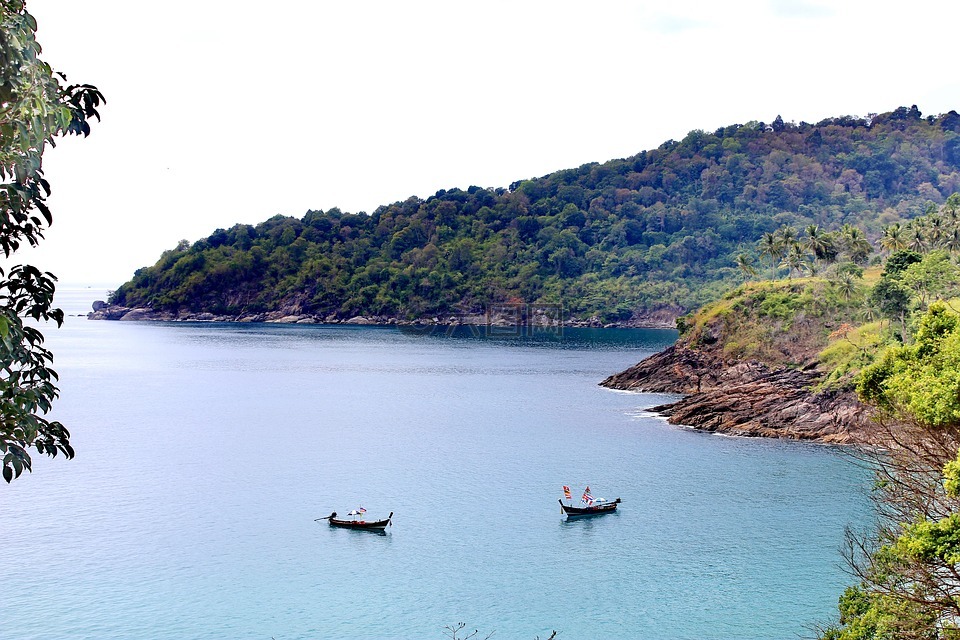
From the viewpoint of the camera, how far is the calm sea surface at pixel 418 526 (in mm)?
36750

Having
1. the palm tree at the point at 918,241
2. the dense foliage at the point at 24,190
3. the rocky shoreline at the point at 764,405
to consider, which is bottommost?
the rocky shoreline at the point at 764,405

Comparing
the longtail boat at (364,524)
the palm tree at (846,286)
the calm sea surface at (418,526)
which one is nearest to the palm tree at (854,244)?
the palm tree at (846,286)

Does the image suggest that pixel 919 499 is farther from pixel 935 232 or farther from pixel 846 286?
pixel 935 232

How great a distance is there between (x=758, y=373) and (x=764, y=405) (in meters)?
16.7

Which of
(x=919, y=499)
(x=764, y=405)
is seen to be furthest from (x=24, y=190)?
(x=764, y=405)

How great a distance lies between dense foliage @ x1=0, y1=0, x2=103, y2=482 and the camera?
34.4 ft

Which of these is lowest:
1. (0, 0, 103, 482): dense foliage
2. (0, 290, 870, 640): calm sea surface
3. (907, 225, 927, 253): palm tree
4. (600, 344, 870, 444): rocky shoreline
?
(0, 290, 870, 640): calm sea surface

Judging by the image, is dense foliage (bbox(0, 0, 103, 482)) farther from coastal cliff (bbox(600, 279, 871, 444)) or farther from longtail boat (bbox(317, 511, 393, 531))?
coastal cliff (bbox(600, 279, 871, 444))

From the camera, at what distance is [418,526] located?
4906 centimetres

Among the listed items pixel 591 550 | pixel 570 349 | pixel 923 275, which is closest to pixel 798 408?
pixel 923 275

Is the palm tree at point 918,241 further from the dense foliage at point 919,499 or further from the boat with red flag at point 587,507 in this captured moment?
the dense foliage at point 919,499

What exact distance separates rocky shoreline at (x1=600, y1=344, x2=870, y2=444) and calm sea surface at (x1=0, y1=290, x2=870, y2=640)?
3.33 meters

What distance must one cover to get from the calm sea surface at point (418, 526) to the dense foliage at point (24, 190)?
2590 centimetres

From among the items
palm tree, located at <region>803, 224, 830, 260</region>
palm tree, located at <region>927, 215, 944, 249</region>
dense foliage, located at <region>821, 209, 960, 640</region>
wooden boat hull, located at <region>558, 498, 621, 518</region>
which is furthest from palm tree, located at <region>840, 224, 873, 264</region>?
dense foliage, located at <region>821, 209, 960, 640</region>
